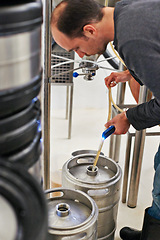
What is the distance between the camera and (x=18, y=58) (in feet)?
1.18

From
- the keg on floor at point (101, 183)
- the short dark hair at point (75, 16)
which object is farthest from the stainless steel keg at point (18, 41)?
the keg on floor at point (101, 183)

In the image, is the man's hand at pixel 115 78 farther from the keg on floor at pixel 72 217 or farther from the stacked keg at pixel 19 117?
the stacked keg at pixel 19 117

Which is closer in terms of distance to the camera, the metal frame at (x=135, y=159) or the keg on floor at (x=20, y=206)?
the keg on floor at (x=20, y=206)

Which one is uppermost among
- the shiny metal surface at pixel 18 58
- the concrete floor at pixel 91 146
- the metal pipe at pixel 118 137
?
the shiny metal surface at pixel 18 58

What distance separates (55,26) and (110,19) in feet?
0.67

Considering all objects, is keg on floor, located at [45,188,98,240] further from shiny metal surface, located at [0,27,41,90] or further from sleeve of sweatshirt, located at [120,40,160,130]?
shiny metal surface, located at [0,27,41,90]

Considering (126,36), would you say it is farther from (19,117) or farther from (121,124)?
(19,117)

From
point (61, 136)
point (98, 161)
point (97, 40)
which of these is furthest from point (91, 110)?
point (97, 40)

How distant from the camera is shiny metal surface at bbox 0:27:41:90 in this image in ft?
1.14

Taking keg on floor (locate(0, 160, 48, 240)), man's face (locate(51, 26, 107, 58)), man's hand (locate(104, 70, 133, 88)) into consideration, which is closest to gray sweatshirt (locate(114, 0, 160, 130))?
man's face (locate(51, 26, 107, 58))

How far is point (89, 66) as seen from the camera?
1.78 m

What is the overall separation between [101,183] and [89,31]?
573mm

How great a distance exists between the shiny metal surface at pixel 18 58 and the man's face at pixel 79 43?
0.75 meters

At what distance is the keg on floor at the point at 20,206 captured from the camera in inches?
12.4
